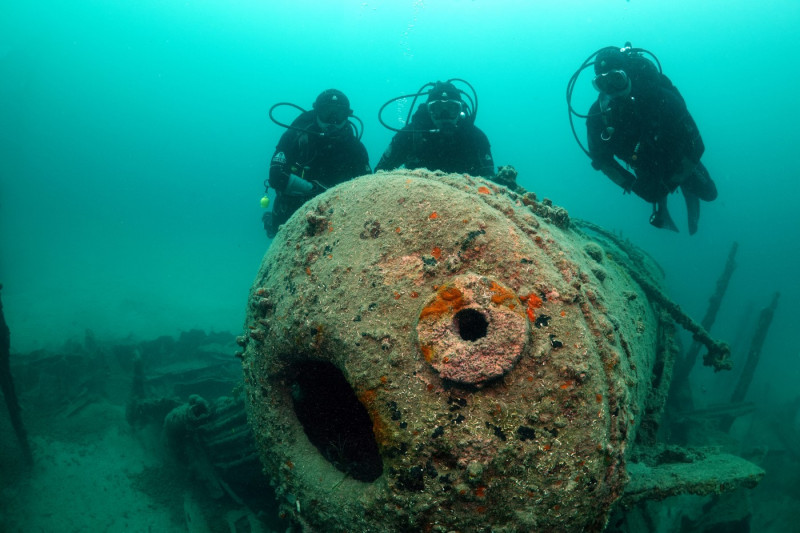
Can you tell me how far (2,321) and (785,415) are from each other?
2229 cm

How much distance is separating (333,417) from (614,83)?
5.96 meters

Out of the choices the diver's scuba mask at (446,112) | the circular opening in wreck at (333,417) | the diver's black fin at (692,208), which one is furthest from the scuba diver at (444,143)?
the circular opening in wreck at (333,417)

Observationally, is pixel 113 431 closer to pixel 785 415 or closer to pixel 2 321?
pixel 2 321

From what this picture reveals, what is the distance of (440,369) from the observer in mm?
1708

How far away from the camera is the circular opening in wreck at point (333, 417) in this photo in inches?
94.6

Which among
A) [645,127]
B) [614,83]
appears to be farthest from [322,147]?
[645,127]

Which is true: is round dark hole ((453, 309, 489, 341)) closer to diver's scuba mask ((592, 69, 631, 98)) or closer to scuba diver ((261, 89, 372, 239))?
scuba diver ((261, 89, 372, 239))

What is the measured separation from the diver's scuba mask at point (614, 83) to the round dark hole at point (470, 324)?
5539 mm

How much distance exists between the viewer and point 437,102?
617cm

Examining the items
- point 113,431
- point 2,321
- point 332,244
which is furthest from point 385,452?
point 113,431

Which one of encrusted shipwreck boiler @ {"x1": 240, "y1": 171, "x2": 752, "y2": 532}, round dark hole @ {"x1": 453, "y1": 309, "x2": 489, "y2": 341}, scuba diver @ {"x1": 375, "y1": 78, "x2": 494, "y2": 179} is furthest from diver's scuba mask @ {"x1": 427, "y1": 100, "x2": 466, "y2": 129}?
round dark hole @ {"x1": 453, "y1": 309, "x2": 489, "y2": 341}

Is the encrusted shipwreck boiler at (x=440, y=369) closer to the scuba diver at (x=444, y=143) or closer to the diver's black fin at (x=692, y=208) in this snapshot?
the scuba diver at (x=444, y=143)

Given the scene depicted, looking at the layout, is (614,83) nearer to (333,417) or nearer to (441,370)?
(441,370)

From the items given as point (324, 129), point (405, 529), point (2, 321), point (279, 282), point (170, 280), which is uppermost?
point (324, 129)
